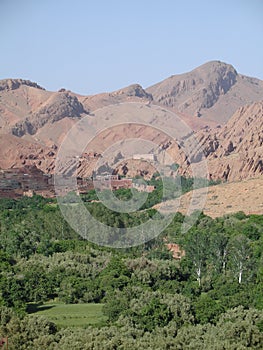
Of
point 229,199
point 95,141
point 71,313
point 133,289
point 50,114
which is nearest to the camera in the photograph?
point 71,313

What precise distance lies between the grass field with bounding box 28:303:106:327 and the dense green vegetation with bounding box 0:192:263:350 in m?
0.04

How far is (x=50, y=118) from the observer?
559ft

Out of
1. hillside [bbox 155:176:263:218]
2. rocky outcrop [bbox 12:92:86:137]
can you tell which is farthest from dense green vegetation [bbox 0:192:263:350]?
rocky outcrop [bbox 12:92:86:137]

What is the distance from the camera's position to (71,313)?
115 feet

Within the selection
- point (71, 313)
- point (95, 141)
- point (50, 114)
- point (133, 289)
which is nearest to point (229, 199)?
point (133, 289)

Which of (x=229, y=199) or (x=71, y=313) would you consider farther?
(x=229, y=199)

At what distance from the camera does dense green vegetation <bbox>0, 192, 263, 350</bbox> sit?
2767cm

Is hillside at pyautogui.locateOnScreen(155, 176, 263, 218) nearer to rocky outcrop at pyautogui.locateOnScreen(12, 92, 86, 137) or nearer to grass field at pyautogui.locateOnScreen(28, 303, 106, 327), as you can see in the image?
grass field at pyautogui.locateOnScreen(28, 303, 106, 327)

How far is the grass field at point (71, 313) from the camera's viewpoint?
32.6 meters

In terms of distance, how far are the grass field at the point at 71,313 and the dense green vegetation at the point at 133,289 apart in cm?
4

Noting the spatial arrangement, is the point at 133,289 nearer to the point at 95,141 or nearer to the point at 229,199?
the point at 229,199

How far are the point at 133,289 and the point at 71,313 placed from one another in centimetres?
257

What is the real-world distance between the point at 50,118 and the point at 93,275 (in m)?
131

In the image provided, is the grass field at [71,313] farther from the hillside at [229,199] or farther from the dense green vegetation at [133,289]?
the hillside at [229,199]
